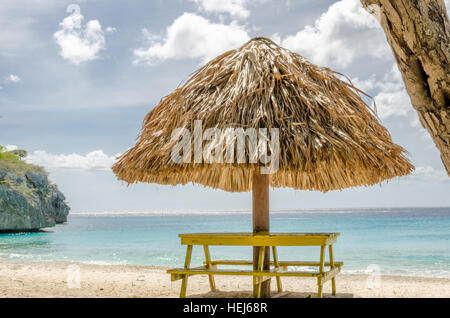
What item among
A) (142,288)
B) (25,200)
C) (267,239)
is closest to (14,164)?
(25,200)

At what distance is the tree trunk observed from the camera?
1.67 meters

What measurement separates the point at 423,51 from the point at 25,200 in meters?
32.7

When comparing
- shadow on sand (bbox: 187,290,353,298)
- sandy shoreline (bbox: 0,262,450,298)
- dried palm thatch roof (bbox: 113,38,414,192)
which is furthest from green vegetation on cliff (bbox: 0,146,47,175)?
dried palm thatch roof (bbox: 113,38,414,192)

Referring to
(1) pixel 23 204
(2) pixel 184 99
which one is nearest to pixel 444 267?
(2) pixel 184 99

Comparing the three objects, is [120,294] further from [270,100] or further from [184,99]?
[270,100]

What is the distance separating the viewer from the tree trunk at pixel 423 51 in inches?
65.9

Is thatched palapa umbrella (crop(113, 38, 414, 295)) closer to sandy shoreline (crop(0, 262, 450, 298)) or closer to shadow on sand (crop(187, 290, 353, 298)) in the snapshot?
shadow on sand (crop(187, 290, 353, 298))

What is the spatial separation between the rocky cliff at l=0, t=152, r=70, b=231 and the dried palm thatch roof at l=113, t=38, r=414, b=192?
28.5 m

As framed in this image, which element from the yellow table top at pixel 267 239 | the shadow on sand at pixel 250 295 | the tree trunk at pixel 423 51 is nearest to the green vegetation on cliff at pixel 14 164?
the shadow on sand at pixel 250 295

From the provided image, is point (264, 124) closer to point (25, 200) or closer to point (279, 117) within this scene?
point (279, 117)

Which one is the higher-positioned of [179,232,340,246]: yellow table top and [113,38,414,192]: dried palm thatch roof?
[113,38,414,192]: dried palm thatch roof

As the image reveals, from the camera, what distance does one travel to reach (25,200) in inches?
1224
